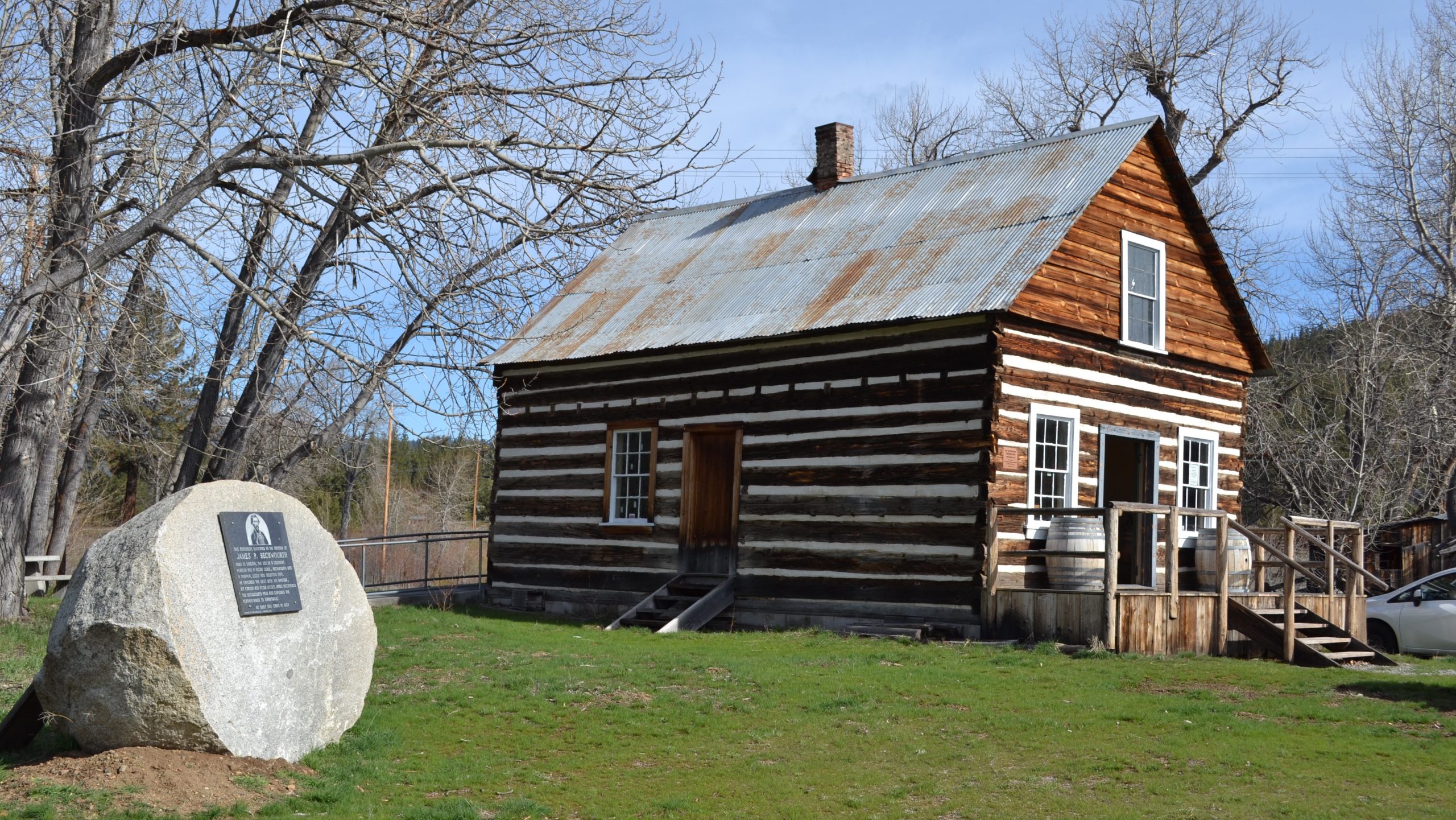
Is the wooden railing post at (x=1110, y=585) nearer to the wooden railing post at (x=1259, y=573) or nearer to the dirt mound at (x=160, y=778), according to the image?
the wooden railing post at (x=1259, y=573)

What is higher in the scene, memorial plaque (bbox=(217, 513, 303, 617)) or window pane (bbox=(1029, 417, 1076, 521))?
window pane (bbox=(1029, 417, 1076, 521))

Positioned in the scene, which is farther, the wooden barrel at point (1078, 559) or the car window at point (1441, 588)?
the car window at point (1441, 588)

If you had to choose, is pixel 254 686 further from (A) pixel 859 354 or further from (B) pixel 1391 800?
(A) pixel 859 354

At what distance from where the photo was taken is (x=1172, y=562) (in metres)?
15.8

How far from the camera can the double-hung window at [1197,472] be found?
19.9 m

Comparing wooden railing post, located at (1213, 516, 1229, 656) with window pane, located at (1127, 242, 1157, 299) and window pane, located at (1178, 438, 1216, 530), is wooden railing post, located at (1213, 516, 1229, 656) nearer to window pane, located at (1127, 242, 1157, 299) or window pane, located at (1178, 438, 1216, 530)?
window pane, located at (1178, 438, 1216, 530)

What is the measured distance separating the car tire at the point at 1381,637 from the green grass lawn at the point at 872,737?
2.97m

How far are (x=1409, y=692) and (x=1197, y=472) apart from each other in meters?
7.35

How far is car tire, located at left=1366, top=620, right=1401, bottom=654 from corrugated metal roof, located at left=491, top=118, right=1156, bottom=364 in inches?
283

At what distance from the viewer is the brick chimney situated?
2392cm

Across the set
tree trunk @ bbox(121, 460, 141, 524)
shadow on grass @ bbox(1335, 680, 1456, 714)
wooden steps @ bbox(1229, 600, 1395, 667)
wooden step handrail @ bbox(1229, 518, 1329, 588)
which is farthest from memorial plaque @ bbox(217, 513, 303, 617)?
tree trunk @ bbox(121, 460, 141, 524)

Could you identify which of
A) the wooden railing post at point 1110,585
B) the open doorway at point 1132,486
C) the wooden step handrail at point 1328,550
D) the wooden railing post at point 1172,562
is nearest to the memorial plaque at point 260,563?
the wooden railing post at point 1110,585

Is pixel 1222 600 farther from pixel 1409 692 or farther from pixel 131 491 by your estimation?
pixel 131 491

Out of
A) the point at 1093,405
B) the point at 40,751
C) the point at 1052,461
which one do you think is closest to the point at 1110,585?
the point at 1052,461
